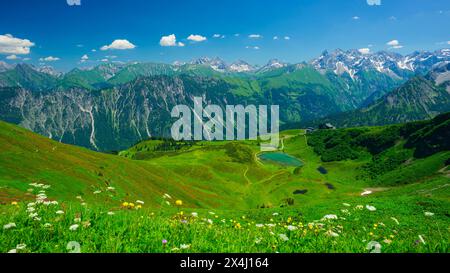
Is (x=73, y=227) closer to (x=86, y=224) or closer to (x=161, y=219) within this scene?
(x=86, y=224)

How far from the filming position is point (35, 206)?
10398mm

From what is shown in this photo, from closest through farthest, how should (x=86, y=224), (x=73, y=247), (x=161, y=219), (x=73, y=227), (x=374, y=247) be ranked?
1. (x=73, y=247)
2. (x=374, y=247)
3. (x=73, y=227)
4. (x=86, y=224)
5. (x=161, y=219)

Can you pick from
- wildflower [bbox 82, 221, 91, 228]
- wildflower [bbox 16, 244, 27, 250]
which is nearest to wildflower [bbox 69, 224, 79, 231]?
wildflower [bbox 82, 221, 91, 228]

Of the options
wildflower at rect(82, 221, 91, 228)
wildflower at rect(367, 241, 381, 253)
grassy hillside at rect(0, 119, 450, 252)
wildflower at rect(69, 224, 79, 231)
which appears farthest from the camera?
wildflower at rect(82, 221, 91, 228)

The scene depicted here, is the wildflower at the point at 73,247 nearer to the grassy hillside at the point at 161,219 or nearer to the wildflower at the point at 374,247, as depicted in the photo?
the grassy hillside at the point at 161,219

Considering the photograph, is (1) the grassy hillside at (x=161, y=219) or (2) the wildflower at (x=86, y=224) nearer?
(1) the grassy hillside at (x=161, y=219)

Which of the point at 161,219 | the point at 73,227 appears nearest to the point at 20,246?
the point at 73,227

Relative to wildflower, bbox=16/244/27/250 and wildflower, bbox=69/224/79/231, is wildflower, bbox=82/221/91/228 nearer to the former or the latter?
wildflower, bbox=69/224/79/231

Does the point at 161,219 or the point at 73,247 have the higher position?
the point at 73,247

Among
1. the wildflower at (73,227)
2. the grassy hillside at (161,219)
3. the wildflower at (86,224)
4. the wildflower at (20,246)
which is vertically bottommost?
the grassy hillside at (161,219)

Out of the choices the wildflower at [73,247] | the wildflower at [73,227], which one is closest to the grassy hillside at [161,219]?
the wildflower at [73,227]

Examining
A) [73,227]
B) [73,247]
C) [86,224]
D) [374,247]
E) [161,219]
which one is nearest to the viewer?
[73,247]

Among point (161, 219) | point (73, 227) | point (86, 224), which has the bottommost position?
point (161, 219)
